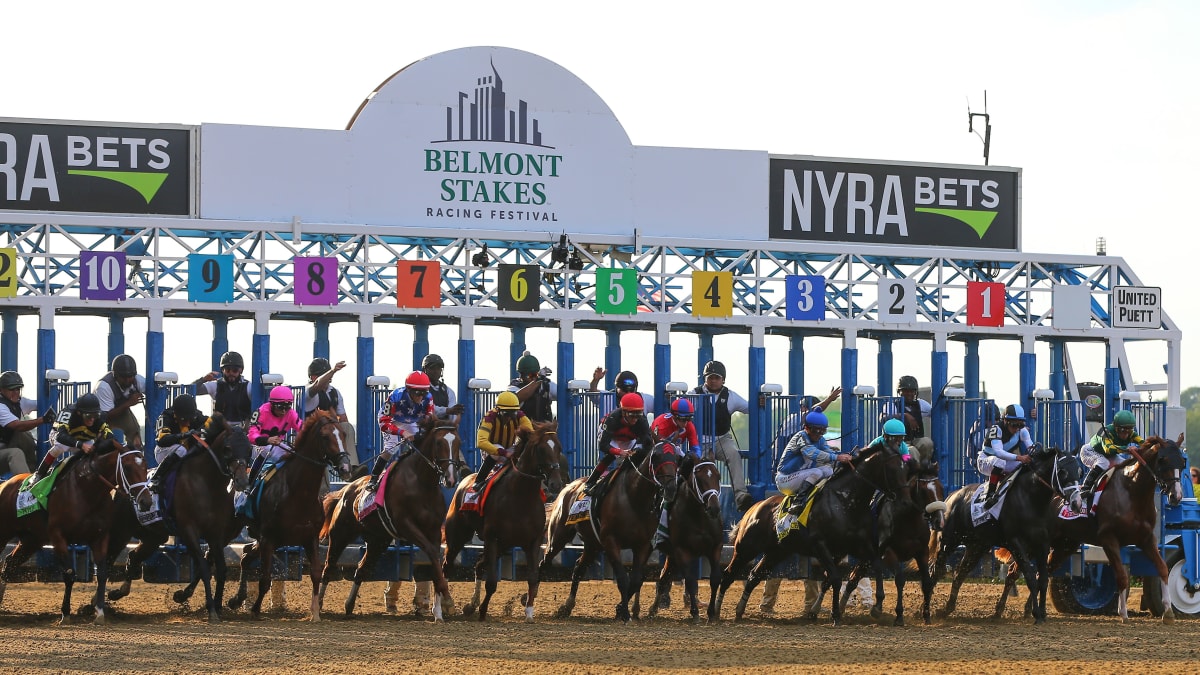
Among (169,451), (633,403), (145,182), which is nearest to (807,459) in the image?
(633,403)

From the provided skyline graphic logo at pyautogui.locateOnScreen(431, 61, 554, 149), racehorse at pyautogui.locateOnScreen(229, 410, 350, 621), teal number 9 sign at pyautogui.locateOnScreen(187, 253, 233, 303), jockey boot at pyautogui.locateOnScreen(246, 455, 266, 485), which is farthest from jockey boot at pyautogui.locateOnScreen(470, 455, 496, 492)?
skyline graphic logo at pyautogui.locateOnScreen(431, 61, 554, 149)

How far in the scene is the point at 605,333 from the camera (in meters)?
26.0

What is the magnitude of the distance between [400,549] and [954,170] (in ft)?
43.6

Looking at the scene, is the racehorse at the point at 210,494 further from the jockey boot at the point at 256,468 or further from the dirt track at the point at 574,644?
the dirt track at the point at 574,644

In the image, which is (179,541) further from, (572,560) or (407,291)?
(407,291)

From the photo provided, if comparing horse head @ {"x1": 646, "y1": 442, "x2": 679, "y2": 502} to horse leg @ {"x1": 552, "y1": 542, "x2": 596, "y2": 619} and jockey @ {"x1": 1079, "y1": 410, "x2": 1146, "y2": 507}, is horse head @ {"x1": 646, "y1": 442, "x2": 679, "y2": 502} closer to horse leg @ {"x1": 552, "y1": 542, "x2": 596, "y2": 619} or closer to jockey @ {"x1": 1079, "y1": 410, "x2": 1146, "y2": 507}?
horse leg @ {"x1": 552, "y1": 542, "x2": 596, "y2": 619}

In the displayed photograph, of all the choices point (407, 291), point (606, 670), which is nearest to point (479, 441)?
point (606, 670)

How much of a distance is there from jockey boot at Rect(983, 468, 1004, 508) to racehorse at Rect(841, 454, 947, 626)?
2.79 ft

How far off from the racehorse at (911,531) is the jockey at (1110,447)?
5.03 feet

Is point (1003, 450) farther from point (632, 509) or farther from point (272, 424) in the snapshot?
point (272, 424)

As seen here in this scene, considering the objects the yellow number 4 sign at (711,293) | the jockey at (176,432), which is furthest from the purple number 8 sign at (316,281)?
the jockey at (176,432)

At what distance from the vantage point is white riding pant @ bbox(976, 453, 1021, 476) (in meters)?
18.1

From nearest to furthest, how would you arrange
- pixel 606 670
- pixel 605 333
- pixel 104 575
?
pixel 606 670 → pixel 104 575 → pixel 605 333

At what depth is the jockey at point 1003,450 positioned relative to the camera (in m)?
18.1
